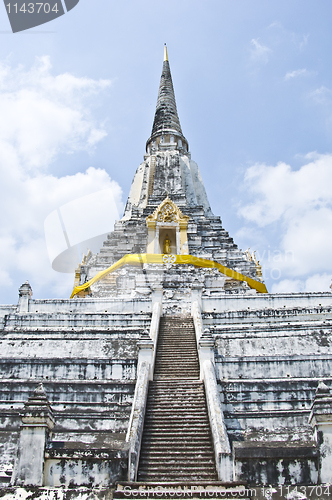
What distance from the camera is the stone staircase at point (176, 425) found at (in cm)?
805

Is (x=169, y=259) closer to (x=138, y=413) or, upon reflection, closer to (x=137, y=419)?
(x=138, y=413)

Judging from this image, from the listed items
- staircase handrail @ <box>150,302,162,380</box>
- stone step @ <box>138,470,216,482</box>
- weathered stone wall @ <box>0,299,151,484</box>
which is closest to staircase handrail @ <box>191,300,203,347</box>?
staircase handrail @ <box>150,302,162,380</box>

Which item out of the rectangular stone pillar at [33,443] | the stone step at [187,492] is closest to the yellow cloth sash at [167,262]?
the rectangular stone pillar at [33,443]

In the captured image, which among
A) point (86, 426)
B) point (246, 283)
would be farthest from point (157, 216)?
point (86, 426)

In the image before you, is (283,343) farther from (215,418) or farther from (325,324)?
(215,418)

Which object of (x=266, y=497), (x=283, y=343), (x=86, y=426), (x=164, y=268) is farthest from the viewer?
(x=164, y=268)

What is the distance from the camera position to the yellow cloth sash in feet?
74.2

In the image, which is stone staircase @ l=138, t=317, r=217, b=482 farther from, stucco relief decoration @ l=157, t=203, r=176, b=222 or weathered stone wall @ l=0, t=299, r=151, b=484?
stucco relief decoration @ l=157, t=203, r=176, b=222

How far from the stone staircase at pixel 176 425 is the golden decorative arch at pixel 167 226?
13075mm

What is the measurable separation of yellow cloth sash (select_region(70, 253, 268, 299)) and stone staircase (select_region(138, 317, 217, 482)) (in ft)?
33.3

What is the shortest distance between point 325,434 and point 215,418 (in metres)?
2.61

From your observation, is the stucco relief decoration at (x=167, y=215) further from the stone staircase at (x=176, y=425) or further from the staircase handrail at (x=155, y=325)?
the stone staircase at (x=176, y=425)

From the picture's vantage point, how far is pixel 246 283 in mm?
23141

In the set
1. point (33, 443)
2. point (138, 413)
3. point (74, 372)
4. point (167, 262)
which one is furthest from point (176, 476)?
point (167, 262)
